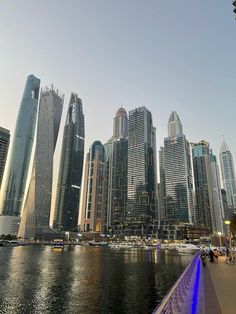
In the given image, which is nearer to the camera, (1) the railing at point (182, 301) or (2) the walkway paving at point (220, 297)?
(1) the railing at point (182, 301)

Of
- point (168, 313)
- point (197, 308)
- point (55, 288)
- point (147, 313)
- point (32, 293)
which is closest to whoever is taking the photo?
point (168, 313)

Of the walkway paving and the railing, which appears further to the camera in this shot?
the walkway paving

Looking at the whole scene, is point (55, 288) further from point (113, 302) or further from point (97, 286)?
point (113, 302)

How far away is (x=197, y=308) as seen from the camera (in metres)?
11.5

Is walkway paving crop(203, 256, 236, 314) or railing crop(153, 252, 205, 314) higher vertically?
railing crop(153, 252, 205, 314)

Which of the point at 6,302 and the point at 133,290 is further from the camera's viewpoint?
the point at 133,290

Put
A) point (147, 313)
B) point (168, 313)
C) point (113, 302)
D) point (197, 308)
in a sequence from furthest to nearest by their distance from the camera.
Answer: point (113, 302) → point (147, 313) → point (197, 308) → point (168, 313)

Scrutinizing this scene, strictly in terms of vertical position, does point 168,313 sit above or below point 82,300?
above

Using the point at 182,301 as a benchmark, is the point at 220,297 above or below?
below

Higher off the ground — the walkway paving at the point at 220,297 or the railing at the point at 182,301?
the railing at the point at 182,301

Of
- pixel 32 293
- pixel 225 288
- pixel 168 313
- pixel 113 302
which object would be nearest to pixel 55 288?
pixel 32 293

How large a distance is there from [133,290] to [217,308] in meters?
19.9

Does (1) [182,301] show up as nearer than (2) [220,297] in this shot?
Yes

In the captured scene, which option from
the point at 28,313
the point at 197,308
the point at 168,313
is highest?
the point at 168,313
